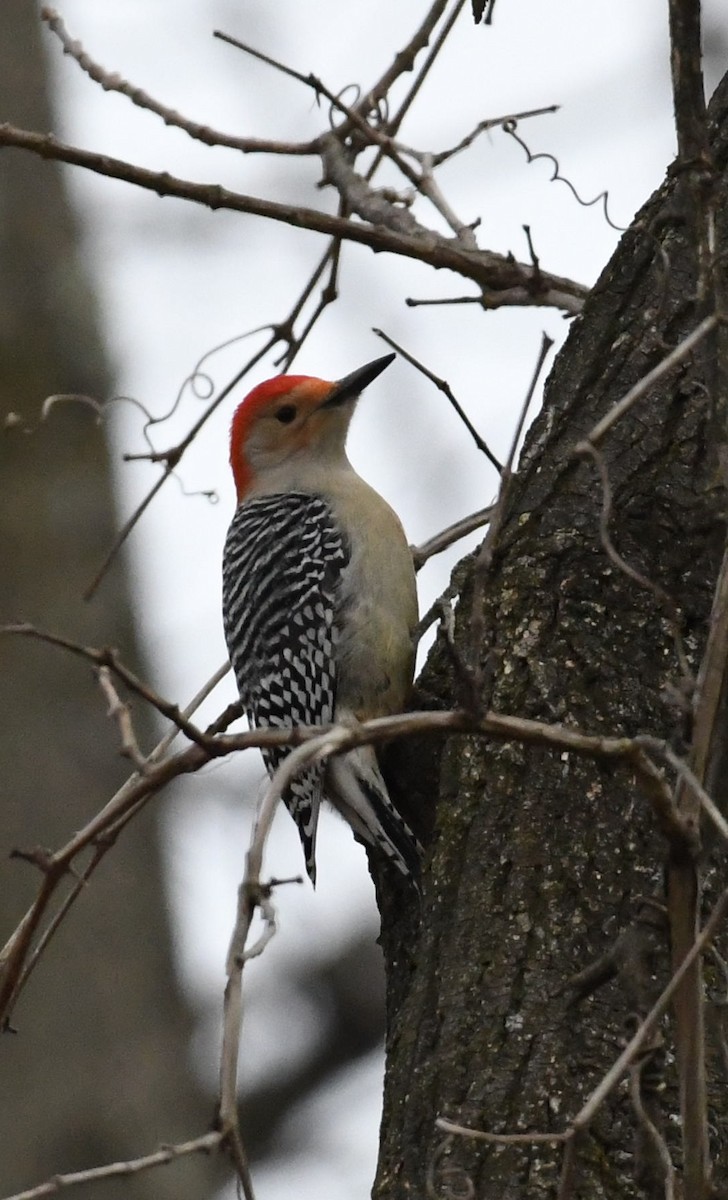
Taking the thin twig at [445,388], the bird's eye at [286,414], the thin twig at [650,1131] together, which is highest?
the bird's eye at [286,414]

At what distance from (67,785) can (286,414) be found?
1535mm

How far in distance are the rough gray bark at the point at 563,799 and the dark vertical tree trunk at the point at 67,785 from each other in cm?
211

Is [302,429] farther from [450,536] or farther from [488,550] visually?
[488,550]

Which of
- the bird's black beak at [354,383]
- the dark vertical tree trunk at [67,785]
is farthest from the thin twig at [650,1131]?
the bird's black beak at [354,383]

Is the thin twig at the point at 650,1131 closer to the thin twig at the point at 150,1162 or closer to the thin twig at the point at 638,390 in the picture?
the thin twig at the point at 150,1162

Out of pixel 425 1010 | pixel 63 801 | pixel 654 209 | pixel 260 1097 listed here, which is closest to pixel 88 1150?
pixel 63 801

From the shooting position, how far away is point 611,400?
347 cm

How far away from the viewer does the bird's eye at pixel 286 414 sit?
6004 millimetres

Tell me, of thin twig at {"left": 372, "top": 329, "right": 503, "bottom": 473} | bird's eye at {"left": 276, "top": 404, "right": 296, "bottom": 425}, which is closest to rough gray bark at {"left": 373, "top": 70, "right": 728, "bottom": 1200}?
thin twig at {"left": 372, "top": 329, "right": 503, "bottom": 473}

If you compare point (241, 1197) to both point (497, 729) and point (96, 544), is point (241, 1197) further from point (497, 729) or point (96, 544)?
point (96, 544)

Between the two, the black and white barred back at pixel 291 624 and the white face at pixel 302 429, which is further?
the white face at pixel 302 429

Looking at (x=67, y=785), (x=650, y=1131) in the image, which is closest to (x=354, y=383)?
(x=67, y=785)

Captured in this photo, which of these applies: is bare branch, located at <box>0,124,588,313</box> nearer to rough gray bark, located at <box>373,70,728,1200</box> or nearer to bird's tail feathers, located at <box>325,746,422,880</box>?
rough gray bark, located at <box>373,70,728,1200</box>

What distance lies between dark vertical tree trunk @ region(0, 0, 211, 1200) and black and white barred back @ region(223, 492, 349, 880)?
0.58 m
